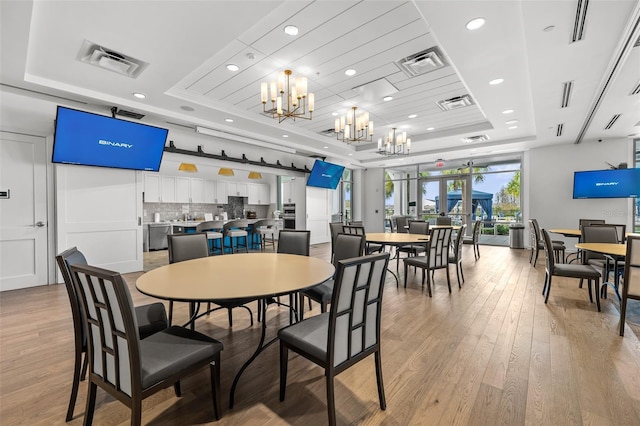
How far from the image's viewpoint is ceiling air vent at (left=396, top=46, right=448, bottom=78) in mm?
3301

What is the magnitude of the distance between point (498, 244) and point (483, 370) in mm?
7807

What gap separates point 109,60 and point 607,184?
32.8 ft

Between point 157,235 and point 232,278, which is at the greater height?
point 232,278

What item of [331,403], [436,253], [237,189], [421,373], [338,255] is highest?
[237,189]

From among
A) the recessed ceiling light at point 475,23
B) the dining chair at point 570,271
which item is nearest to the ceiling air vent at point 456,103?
the recessed ceiling light at point 475,23

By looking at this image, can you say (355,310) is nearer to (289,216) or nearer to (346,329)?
(346,329)

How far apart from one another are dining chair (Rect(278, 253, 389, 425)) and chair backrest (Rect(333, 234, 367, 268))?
3.66 ft

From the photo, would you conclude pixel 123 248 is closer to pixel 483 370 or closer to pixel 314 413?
pixel 314 413

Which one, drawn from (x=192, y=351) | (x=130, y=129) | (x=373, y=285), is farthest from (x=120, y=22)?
(x=373, y=285)

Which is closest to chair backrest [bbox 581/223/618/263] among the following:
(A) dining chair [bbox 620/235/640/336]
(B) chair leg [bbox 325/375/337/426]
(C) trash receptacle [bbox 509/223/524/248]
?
(A) dining chair [bbox 620/235/640/336]

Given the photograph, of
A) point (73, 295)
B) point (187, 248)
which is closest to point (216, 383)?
point (73, 295)

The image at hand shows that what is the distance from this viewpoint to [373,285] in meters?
1.66

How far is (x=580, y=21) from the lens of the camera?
2.54 meters

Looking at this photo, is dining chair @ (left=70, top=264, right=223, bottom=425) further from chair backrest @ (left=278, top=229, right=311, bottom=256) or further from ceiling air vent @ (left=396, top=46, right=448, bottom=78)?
ceiling air vent @ (left=396, top=46, right=448, bottom=78)
